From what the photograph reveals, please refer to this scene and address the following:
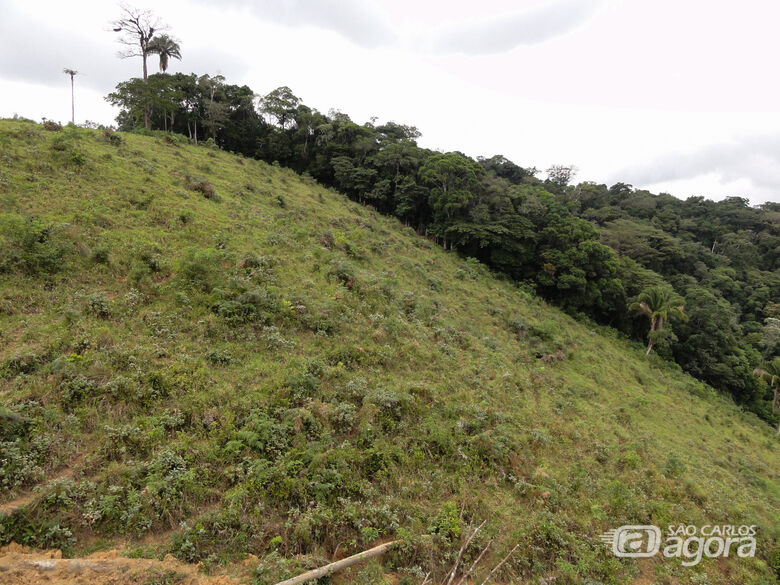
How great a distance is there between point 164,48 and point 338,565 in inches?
1604

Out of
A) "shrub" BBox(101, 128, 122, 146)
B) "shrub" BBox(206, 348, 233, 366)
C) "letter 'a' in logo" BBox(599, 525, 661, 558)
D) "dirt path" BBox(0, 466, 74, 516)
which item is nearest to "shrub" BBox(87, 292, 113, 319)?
"shrub" BBox(206, 348, 233, 366)

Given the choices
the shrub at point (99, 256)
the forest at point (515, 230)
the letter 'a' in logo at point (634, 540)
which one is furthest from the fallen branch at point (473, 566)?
the forest at point (515, 230)

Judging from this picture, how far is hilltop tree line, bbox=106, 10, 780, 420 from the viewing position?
28484mm

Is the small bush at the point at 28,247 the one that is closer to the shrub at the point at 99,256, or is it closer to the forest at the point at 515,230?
the shrub at the point at 99,256

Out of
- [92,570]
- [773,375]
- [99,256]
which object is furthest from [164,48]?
[773,375]

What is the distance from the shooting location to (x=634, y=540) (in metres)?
7.51

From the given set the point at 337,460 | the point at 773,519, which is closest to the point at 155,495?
the point at 337,460

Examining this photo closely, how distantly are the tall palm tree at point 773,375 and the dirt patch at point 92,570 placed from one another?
126 ft

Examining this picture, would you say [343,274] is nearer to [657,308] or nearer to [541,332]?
[541,332]

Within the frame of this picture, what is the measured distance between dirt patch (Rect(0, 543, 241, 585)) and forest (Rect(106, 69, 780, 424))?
88.3 ft

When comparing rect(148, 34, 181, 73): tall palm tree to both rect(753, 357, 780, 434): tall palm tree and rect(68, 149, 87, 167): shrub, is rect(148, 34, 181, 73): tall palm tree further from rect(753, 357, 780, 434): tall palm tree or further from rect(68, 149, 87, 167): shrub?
rect(753, 357, 780, 434): tall palm tree

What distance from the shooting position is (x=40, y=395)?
6301mm

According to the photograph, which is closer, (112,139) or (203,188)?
(203,188)

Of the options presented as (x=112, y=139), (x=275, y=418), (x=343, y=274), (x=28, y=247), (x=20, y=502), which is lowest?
(x=20, y=502)
